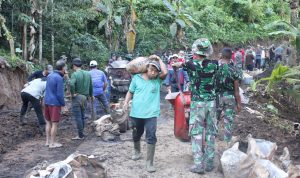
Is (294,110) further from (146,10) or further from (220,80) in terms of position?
(146,10)

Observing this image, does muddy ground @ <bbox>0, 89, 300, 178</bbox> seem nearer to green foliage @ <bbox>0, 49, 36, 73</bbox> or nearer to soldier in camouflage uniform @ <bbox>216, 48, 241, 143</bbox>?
soldier in camouflage uniform @ <bbox>216, 48, 241, 143</bbox>

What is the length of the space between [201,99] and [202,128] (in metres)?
0.41

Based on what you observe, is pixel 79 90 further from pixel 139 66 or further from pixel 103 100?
pixel 139 66

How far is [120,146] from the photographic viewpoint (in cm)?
823

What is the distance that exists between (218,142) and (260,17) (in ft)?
106

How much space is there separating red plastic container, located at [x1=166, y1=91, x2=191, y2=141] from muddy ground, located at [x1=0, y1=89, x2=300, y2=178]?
1.40 feet


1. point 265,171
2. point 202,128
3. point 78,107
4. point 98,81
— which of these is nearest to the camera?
point 265,171

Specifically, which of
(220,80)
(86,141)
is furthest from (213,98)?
(86,141)

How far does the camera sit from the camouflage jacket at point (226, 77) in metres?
6.87

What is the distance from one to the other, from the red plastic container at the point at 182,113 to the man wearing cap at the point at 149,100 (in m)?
0.64

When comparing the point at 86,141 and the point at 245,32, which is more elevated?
the point at 245,32

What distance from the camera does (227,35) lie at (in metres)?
32.8

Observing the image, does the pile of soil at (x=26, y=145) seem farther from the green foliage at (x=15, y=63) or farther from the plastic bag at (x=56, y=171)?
the green foliage at (x=15, y=63)

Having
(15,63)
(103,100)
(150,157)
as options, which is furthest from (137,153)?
(15,63)
